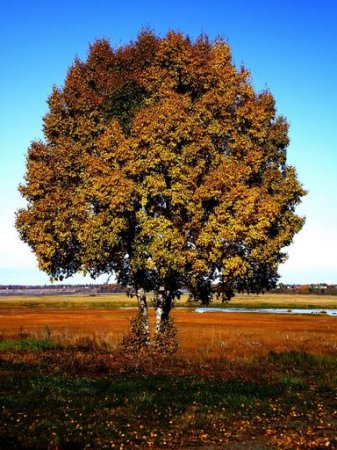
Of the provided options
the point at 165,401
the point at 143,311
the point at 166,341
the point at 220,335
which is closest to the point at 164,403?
the point at 165,401

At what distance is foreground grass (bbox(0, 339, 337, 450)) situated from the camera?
1181 cm

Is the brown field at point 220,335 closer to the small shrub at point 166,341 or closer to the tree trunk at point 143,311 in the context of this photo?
Answer: the small shrub at point 166,341

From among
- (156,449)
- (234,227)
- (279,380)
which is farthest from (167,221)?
(156,449)

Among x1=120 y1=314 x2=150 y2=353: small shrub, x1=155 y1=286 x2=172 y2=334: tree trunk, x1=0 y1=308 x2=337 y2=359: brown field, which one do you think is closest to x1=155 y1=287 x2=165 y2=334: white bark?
x1=155 y1=286 x2=172 y2=334: tree trunk

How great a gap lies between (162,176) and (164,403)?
41.1 feet

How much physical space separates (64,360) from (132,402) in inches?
362

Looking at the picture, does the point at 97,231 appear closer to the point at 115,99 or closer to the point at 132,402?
the point at 115,99

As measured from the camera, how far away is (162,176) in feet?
83.9

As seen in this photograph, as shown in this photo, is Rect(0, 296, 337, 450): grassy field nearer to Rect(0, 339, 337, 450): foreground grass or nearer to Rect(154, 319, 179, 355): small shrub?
Rect(0, 339, 337, 450): foreground grass

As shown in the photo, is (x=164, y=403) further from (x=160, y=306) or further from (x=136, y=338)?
(x=160, y=306)

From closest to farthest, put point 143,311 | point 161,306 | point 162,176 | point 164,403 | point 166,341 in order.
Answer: point 164,403, point 162,176, point 166,341, point 161,306, point 143,311

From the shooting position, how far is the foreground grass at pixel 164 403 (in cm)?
1181

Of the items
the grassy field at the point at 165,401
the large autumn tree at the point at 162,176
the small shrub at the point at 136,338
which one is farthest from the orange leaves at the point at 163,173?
the grassy field at the point at 165,401

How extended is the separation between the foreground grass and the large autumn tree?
4.93 meters
